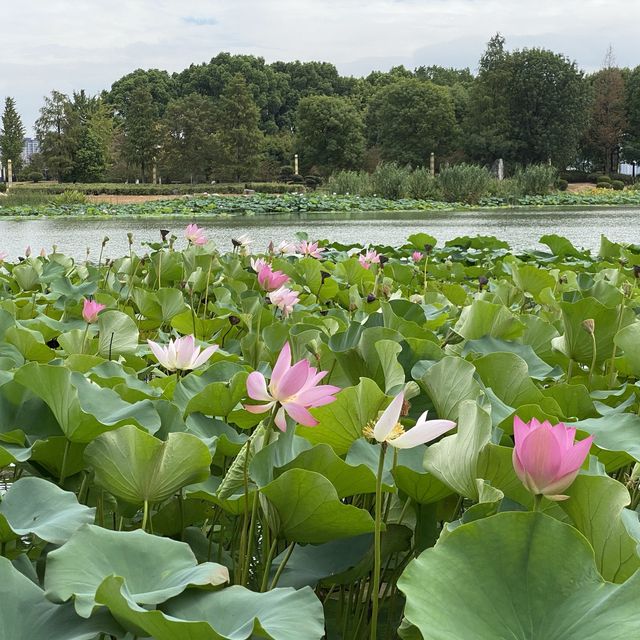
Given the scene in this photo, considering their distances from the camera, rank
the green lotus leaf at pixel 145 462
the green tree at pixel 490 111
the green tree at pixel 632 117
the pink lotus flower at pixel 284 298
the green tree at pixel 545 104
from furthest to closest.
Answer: the green tree at pixel 632 117 < the green tree at pixel 490 111 < the green tree at pixel 545 104 < the pink lotus flower at pixel 284 298 < the green lotus leaf at pixel 145 462

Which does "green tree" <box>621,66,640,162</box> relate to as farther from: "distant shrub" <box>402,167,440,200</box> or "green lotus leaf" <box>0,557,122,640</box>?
"green lotus leaf" <box>0,557,122,640</box>

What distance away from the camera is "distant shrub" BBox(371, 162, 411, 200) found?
1892 centimetres

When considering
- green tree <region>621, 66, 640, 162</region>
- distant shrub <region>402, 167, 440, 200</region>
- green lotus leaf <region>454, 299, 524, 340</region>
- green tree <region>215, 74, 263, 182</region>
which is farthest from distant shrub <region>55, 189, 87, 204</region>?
green tree <region>621, 66, 640, 162</region>

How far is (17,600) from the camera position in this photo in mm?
519

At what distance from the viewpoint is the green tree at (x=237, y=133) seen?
3819cm

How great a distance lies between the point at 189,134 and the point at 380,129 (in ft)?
31.8

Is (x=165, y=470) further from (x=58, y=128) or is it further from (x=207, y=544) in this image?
(x=58, y=128)

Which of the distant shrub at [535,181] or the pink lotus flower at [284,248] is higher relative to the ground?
the distant shrub at [535,181]

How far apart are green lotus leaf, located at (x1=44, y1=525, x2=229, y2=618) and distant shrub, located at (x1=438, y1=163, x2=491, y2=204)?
1808cm

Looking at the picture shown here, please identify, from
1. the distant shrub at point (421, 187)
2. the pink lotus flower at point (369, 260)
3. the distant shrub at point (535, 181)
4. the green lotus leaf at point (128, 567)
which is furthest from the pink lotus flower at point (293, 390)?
the distant shrub at point (535, 181)

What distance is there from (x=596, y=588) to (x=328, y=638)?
37 cm

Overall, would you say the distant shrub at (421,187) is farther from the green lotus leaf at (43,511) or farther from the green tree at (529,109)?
the green tree at (529,109)

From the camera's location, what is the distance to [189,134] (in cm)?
3925

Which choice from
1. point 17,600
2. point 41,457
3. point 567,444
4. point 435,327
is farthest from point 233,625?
point 435,327
